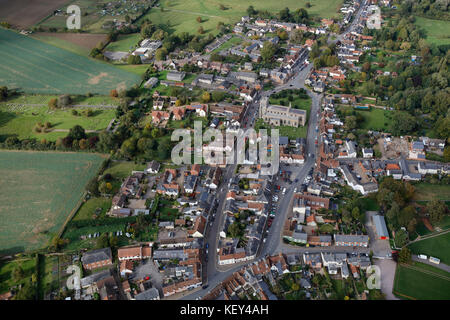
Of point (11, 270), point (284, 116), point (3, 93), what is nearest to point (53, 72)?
point (3, 93)

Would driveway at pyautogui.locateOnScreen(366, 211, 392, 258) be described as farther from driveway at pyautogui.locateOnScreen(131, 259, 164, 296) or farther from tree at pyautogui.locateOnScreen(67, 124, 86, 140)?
tree at pyautogui.locateOnScreen(67, 124, 86, 140)

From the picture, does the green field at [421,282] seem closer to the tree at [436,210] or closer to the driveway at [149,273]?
the tree at [436,210]

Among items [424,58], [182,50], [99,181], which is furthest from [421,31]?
[99,181]

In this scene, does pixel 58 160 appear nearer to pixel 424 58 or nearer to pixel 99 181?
pixel 99 181

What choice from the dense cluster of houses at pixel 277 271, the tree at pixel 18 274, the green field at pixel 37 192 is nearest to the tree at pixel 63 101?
the green field at pixel 37 192

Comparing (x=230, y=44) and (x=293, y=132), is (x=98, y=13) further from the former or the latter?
(x=293, y=132)
